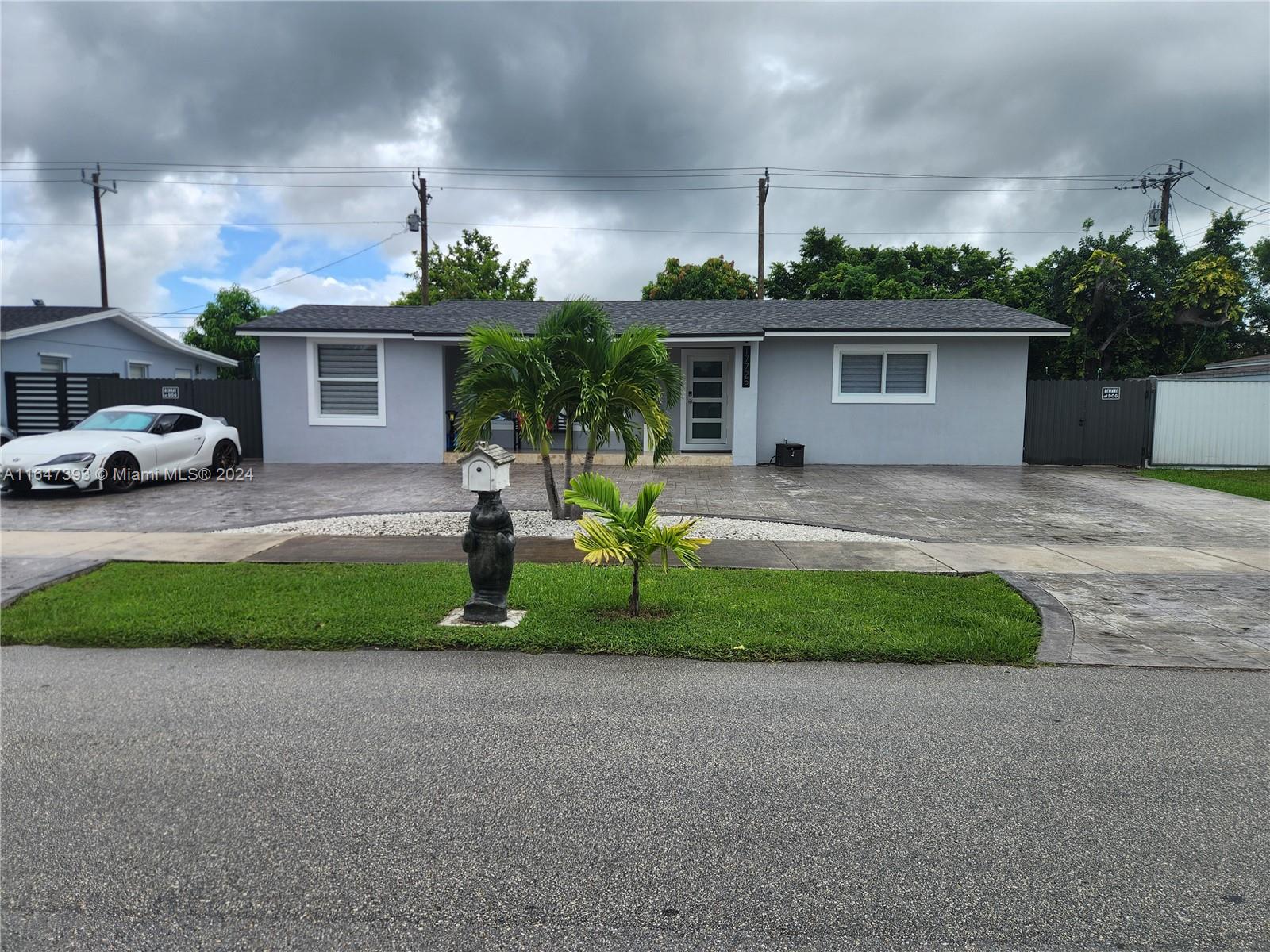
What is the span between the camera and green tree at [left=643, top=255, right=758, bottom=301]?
1437 inches

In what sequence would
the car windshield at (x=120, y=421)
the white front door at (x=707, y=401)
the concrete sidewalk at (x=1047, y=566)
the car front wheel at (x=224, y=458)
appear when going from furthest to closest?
1. the white front door at (x=707, y=401)
2. the car front wheel at (x=224, y=458)
3. the car windshield at (x=120, y=421)
4. the concrete sidewalk at (x=1047, y=566)

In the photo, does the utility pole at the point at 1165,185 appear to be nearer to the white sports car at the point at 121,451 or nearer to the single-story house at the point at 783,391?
the single-story house at the point at 783,391

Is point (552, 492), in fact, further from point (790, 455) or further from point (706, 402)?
point (706, 402)

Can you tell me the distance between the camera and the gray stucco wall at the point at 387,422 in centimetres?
1692

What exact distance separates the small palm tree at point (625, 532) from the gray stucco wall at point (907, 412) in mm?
12071

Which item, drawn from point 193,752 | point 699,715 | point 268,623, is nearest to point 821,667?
point 699,715

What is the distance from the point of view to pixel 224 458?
14664mm

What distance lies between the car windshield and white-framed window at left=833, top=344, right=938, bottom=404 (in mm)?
13482

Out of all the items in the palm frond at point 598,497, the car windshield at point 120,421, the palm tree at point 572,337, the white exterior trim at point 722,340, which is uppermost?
the white exterior trim at point 722,340

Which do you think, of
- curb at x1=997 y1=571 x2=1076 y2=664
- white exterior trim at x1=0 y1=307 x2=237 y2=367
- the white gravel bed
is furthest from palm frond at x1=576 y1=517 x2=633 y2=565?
white exterior trim at x1=0 y1=307 x2=237 y2=367

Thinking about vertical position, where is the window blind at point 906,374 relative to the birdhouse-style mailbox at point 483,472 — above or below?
above

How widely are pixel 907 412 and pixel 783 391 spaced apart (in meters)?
2.78


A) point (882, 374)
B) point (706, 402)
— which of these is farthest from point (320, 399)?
Result: point (882, 374)

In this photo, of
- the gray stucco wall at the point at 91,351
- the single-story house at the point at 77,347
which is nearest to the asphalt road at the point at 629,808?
the single-story house at the point at 77,347
